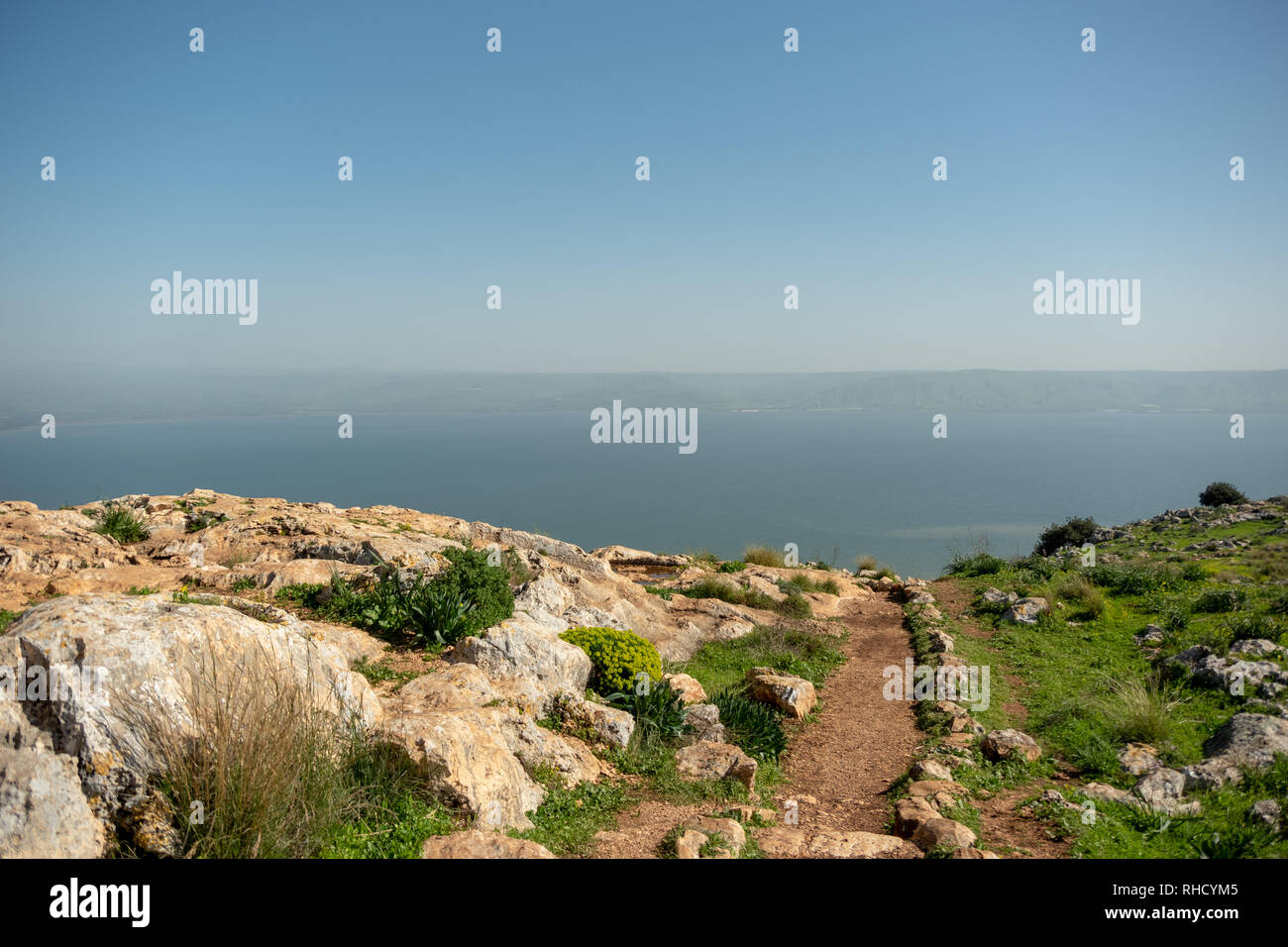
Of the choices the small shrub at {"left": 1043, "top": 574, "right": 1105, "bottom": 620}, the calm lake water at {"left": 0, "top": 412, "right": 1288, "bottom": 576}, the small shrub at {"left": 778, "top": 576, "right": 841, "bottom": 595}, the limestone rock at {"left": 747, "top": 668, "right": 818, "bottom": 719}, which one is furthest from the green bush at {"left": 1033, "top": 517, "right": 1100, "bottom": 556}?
the limestone rock at {"left": 747, "top": 668, "right": 818, "bottom": 719}

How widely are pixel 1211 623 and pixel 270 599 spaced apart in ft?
54.4

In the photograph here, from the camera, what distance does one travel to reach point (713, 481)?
114688mm

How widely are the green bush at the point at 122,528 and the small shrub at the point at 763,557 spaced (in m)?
17.4

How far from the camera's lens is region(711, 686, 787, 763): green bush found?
8.71m

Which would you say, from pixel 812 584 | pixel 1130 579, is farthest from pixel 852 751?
pixel 1130 579

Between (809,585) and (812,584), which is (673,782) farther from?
(812,584)

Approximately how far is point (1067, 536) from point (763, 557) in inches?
597

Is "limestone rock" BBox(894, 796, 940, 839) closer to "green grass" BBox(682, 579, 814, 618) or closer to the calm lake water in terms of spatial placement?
"green grass" BBox(682, 579, 814, 618)

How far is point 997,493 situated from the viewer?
9781 centimetres

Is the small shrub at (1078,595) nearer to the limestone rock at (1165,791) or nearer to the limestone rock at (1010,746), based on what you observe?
the limestone rock at (1010,746)
